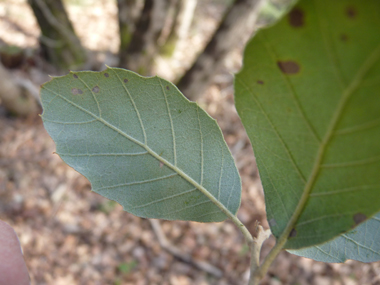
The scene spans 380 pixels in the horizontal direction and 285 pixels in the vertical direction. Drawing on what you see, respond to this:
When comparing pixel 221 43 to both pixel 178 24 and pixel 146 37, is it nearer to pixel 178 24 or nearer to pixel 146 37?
pixel 146 37

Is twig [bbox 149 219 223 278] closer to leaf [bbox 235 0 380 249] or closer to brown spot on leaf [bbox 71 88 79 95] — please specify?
leaf [bbox 235 0 380 249]

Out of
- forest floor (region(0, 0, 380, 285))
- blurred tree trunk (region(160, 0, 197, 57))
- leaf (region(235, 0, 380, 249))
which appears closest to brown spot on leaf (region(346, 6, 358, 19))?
leaf (region(235, 0, 380, 249))

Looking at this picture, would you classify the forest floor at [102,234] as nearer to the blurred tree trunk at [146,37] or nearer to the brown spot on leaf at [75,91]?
the blurred tree trunk at [146,37]

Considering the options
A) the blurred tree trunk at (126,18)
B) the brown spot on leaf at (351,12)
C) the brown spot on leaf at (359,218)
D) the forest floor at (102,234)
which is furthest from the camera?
the blurred tree trunk at (126,18)

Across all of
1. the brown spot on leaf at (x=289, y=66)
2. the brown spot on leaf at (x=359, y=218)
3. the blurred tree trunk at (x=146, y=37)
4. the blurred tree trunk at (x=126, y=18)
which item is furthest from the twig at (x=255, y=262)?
the blurred tree trunk at (x=126, y=18)

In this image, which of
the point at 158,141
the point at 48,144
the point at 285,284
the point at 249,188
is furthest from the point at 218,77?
the point at 158,141

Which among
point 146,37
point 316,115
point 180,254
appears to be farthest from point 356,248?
point 146,37

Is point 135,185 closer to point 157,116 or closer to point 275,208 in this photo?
point 157,116
